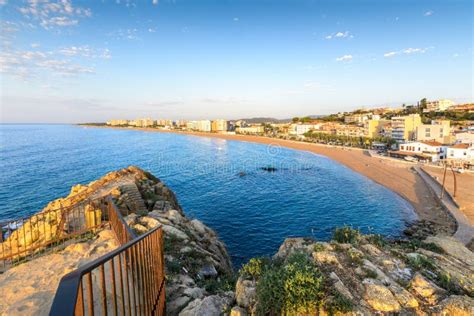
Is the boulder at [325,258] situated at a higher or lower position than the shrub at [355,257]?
higher

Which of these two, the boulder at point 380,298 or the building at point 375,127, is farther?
the building at point 375,127

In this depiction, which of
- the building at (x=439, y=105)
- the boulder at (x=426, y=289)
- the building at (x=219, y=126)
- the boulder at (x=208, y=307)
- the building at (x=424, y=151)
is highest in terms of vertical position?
the building at (x=439, y=105)

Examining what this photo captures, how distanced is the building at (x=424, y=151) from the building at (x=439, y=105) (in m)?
80.5

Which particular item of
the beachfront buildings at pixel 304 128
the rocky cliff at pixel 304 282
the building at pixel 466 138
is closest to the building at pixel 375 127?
the building at pixel 466 138

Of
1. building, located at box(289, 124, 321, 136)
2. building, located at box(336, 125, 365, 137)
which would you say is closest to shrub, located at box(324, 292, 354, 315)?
building, located at box(336, 125, 365, 137)

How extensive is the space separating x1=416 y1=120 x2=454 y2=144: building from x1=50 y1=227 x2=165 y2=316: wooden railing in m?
73.4

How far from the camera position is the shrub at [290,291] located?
171 inches

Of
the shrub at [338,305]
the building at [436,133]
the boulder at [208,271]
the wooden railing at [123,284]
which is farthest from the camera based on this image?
the building at [436,133]

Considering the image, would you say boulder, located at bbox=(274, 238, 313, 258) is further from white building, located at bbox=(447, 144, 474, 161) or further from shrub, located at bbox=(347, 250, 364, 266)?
white building, located at bbox=(447, 144, 474, 161)

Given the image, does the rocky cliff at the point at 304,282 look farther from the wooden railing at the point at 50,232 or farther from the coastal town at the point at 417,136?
the coastal town at the point at 417,136

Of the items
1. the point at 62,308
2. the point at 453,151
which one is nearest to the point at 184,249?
the point at 62,308

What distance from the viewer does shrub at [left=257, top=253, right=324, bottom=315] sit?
4.33m

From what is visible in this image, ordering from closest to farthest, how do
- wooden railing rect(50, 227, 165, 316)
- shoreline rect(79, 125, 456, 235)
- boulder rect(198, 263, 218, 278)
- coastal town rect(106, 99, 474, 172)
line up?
wooden railing rect(50, 227, 165, 316), boulder rect(198, 263, 218, 278), shoreline rect(79, 125, 456, 235), coastal town rect(106, 99, 474, 172)

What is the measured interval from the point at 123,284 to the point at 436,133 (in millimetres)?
78779
